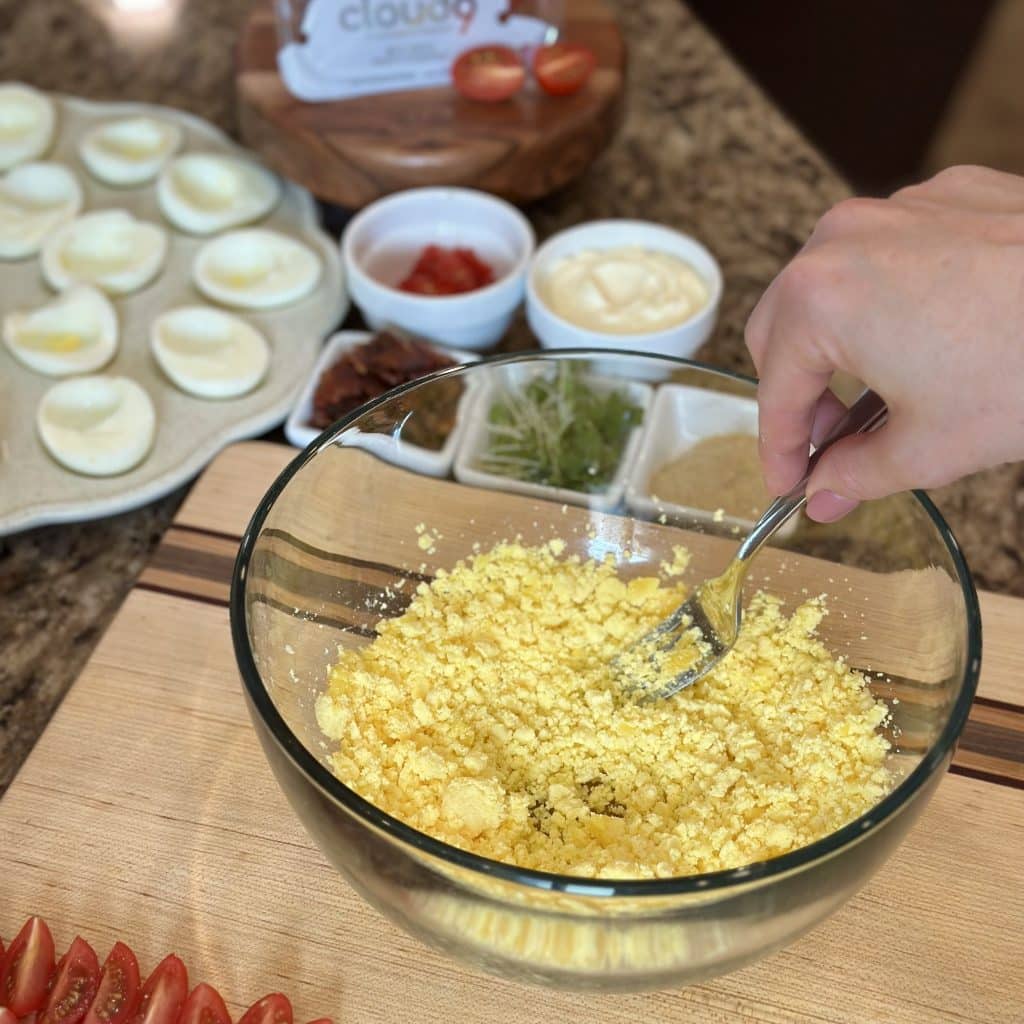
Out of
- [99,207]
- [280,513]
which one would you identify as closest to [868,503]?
[280,513]

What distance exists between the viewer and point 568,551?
1264 mm

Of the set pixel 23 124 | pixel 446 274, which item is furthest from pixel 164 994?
pixel 23 124

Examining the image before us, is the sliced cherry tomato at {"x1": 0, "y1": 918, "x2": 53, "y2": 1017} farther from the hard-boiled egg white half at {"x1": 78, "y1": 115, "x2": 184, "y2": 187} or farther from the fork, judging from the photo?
the hard-boiled egg white half at {"x1": 78, "y1": 115, "x2": 184, "y2": 187}

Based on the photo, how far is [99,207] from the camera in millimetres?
1889

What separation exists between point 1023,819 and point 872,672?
21cm

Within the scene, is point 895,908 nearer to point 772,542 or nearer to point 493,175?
point 772,542

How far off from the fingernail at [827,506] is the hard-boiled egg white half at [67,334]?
3.48ft

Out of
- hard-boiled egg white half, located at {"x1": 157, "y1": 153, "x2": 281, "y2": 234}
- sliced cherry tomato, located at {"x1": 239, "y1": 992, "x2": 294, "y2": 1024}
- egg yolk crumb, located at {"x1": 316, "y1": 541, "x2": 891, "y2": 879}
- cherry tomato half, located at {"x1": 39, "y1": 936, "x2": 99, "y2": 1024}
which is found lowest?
hard-boiled egg white half, located at {"x1": 157, "y1": 153, "x2": 281, "y2": 234}

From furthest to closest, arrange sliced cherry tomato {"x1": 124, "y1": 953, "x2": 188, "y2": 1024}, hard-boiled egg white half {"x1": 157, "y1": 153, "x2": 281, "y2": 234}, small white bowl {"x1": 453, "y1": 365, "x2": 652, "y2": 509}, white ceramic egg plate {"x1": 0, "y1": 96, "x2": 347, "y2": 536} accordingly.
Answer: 1. hard-boiled egg white half {"x1": 157, "y1": 153, "x2": 281, "y2": 234}
2. white ceramic egg plate {"x1": 0, "y1": 96, "x2": 347, "y2": 536}
3. small white bowl {"x1": 453, "y1": 365, "x2": 652, "y2": 509}
4. sliced cherry tomato {"x1": 124, "y1": 953, "x2": 188, "y2": 1024}

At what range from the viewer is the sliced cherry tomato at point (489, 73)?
5.73ft

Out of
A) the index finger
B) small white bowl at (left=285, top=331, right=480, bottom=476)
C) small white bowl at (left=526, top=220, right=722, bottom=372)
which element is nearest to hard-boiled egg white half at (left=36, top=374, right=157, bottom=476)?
small white bowl at (left=285, top=331, right=480, bottom=476)

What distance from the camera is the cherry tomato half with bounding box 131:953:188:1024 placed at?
91cm

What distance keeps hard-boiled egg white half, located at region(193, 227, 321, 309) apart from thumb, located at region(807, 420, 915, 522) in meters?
1.06

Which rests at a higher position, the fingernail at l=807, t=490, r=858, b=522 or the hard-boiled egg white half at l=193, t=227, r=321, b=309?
the fingernail at l=807, t=490, r=858, b=522
